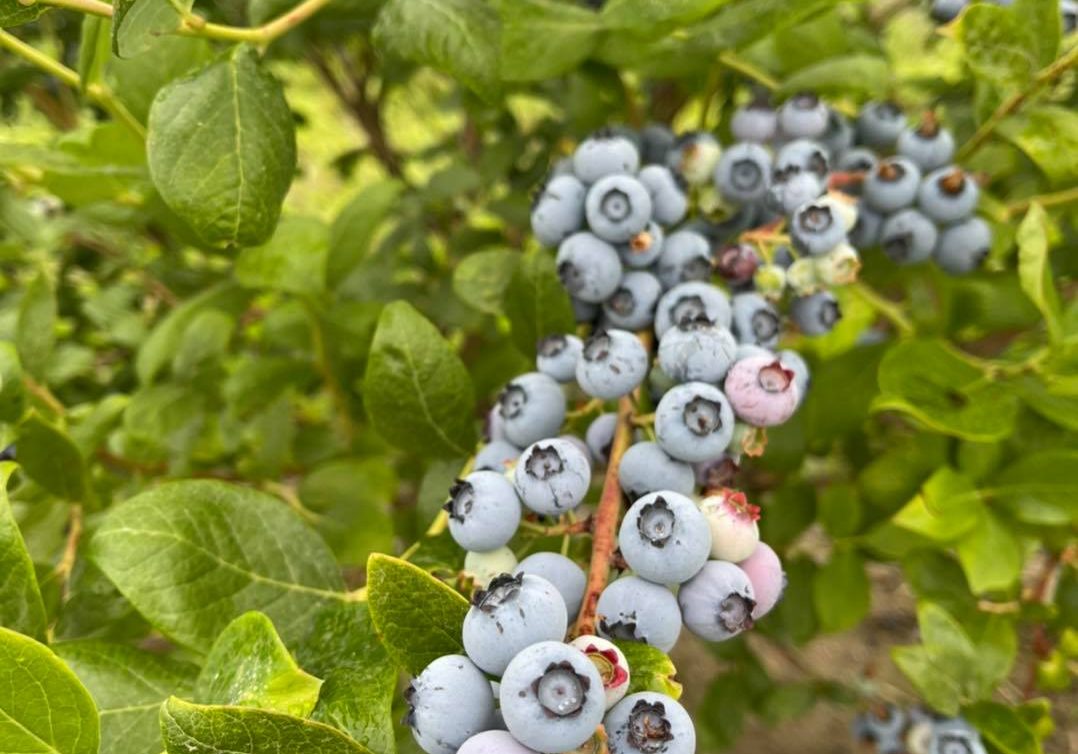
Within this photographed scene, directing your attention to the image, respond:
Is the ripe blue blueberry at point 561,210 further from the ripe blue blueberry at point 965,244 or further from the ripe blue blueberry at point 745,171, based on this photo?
the ripe blue blueberry at point 965,244

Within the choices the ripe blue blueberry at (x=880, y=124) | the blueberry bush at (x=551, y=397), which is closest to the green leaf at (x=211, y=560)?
the blueberry bush at (x=551, y=397)

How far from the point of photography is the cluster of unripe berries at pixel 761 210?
37.5 inches

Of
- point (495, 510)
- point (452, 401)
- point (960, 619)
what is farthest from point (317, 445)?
point (960, 619)

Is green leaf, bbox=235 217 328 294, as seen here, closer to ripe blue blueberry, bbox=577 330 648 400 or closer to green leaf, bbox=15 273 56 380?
green leaf, bbox=15 273 56 380

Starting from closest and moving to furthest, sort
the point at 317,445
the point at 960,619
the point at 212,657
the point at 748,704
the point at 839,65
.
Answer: the point at 212,657 → the point at 839,65 → the point at 960,619 → the point at 317,445 → the point at 748,704

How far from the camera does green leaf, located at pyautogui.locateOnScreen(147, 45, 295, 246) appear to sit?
0.83 meters

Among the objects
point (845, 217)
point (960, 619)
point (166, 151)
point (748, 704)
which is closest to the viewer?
point (166, 151)

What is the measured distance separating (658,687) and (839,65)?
36.1 inches

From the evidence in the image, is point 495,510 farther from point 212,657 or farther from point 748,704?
point 748,704

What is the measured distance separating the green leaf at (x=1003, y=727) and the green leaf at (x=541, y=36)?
99cm

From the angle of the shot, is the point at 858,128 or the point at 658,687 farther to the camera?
the point at 858,128

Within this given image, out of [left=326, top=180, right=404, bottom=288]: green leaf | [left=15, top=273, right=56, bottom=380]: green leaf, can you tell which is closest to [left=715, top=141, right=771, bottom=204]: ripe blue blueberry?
[left=326, top=180, right=404, bottom=288]: green leaf

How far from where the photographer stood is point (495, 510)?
0.73 meters

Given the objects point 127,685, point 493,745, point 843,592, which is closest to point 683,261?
point 493,745
